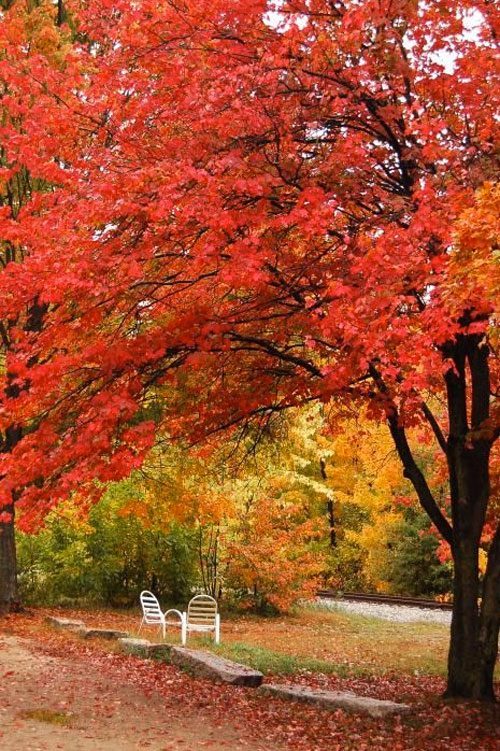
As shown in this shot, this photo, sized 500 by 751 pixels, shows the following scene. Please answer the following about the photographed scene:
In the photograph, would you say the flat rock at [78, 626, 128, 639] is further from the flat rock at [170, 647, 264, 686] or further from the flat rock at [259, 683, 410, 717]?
the flat rock at [259, 683, 410, 717]

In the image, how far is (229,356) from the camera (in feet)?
32.9

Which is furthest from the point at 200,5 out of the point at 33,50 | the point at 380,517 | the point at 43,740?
the point at 380,517

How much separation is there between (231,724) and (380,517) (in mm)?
21277

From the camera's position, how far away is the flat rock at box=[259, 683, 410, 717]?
27.7ft

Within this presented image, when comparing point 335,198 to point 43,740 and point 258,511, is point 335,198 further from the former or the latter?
point 258,511

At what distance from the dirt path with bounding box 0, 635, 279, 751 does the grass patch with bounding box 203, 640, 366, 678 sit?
Result: 2.74 m

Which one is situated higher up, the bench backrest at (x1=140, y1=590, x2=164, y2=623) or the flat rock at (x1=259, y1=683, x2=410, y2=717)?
the bench backrest at (x1=140, y1=590, x2=164, y2=623)

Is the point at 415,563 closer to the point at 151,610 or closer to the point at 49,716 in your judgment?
the point at 151,610

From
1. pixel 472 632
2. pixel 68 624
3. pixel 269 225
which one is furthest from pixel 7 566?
pixel 269 225

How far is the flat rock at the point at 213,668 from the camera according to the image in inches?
392

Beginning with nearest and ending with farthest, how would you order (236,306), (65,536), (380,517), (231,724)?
(231,724) → (236,306) → (65,536) → (380,517)

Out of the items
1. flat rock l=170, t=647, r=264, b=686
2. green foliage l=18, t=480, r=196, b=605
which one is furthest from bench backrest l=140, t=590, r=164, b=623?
green foliage l=18, t=480, r=196, b=605

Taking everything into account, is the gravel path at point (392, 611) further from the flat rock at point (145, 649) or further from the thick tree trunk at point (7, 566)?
the flat rock at point (145, 649)

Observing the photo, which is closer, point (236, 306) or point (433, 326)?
point (433, 326)
